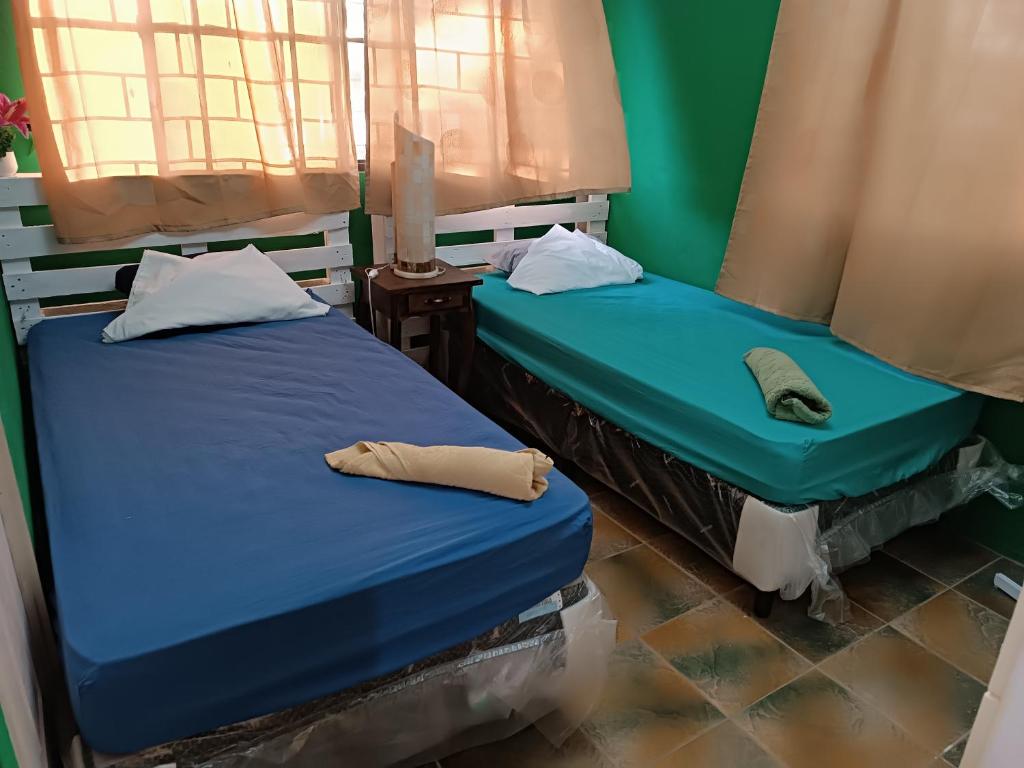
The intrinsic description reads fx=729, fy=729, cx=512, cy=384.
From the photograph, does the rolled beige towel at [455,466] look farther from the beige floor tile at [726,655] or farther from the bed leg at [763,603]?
the bed leg at [763,603]

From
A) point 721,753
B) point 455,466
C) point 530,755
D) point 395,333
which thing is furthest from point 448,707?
point 395,333

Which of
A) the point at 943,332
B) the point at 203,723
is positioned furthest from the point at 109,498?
the point at 943,332

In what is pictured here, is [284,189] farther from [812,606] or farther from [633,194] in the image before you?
[812,606]

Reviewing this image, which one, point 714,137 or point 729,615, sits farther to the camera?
point 714,137

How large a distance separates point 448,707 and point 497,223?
2364 millimetres

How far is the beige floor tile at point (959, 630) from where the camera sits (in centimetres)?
196

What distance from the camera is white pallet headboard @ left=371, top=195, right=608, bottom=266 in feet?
10.3

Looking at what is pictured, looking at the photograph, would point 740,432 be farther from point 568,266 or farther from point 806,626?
point 568,266

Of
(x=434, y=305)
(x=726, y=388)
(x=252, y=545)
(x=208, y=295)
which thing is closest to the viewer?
(x=252, y=545)

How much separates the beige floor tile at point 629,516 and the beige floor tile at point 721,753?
79 centimetres

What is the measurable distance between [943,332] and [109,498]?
2.31 metres

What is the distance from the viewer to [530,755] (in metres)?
1.64

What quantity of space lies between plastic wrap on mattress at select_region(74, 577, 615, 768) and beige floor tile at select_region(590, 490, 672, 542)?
878 mm

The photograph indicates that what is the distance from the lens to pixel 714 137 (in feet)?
10.0
